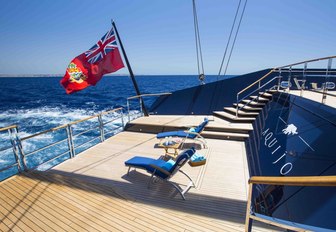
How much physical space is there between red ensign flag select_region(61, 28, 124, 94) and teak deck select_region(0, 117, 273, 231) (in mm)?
2115

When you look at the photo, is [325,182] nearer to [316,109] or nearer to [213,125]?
[316,109]

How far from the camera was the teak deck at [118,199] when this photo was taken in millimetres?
2641

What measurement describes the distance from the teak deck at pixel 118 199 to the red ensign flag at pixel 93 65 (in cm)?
212

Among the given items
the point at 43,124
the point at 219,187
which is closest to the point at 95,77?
the point at 219,187

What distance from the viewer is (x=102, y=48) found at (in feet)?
19.8

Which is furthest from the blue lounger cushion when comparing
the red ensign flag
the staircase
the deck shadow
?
the staircase

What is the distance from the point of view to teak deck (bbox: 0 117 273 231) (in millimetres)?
2641

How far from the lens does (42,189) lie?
3441 millimetres

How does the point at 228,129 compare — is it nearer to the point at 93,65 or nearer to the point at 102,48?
the point at 93,65

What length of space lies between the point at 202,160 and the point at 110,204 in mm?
2214

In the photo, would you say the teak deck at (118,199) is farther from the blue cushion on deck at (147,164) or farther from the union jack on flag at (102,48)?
the union jack on flag at (102,48)

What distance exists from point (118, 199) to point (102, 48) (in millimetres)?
4637

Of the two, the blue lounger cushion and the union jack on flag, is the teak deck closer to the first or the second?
the blue lounger cushion

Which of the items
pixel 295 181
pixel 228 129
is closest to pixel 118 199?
pixel 295 181
